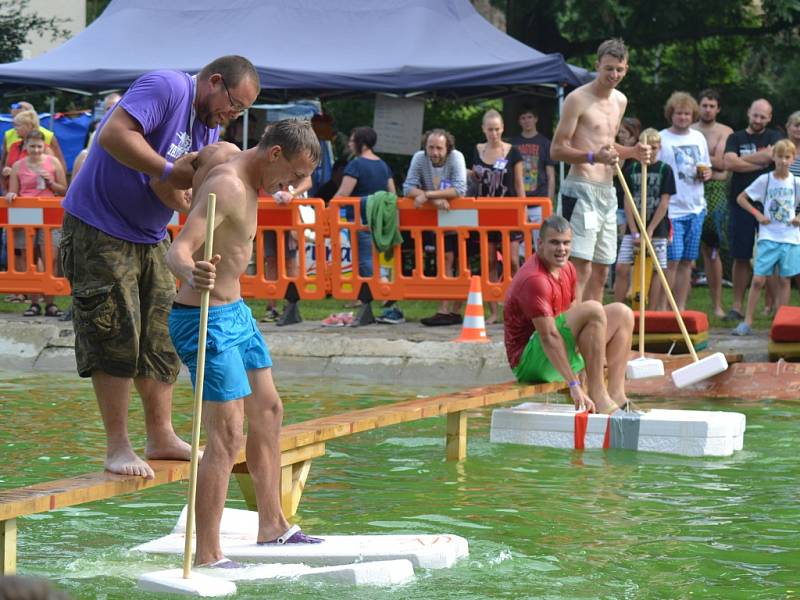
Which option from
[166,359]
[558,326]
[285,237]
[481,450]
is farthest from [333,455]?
[285,237]

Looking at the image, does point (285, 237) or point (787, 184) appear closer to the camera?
point (787, 184)

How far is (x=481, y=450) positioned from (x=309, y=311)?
263 inches

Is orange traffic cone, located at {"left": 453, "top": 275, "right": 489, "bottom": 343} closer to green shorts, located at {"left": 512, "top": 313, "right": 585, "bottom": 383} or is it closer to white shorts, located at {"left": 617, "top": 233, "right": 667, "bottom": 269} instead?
white shorts, located at {"left": 617, "top": 233, "right": 667, "bottom": 269}

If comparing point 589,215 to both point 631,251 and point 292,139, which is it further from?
point 292,139

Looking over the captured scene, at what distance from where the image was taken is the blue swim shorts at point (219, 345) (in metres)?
5.43

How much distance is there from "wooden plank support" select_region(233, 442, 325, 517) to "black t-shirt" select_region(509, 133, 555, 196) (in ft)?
29.0

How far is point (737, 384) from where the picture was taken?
1088 centimetres

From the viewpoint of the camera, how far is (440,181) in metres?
13.9

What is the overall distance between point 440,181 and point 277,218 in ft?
5.16

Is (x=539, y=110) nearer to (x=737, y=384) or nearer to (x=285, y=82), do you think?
(x=285, y=82)

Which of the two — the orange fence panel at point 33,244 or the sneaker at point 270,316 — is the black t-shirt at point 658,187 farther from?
the orange fence panel at point 33,244

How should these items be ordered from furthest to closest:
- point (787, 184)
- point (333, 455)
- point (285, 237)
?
1. point (285, 237)
2. point (787, 184)
3. point (333, 455)

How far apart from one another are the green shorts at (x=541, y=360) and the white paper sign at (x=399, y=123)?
8742mm

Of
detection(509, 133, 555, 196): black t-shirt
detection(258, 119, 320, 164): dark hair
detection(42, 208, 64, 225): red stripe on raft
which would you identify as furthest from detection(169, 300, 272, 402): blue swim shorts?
detection(509, 133, 555, 196): black t-shirt
